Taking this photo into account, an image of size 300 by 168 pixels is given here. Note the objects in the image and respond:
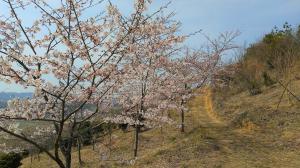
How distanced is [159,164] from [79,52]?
34.8 feet

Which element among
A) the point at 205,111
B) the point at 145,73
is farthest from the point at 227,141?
the point at 205,111

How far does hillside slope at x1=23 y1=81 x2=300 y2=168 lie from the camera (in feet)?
52.5

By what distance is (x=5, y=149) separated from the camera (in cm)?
954

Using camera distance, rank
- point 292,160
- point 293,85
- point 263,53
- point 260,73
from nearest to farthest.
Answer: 1. point 292,160
2. point 293,85
3. point 260,73
4. point 263,53

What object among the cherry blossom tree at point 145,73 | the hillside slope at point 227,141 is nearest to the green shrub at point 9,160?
the hillside slope at point 227,141

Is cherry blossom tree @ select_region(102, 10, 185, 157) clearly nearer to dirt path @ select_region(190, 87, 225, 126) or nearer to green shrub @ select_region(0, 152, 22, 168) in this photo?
dirt path @ select_region(190, 87, 225, 126)

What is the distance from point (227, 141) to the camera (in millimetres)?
19234

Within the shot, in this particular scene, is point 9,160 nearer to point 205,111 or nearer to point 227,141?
point 227,141

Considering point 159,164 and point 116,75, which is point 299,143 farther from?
point 116,75

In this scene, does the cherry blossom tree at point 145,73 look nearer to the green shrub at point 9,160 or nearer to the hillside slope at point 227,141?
the hillside slope at point 227,141

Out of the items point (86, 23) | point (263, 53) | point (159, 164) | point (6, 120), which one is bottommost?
point (159, 164)

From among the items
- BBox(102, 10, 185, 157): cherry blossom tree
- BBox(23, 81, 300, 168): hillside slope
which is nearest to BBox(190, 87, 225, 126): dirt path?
BBox(23, 81, 300, 168): hillside slope

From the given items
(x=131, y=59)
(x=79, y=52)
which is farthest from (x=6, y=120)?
(x=131, y=59)

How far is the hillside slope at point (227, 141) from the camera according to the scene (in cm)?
1600
